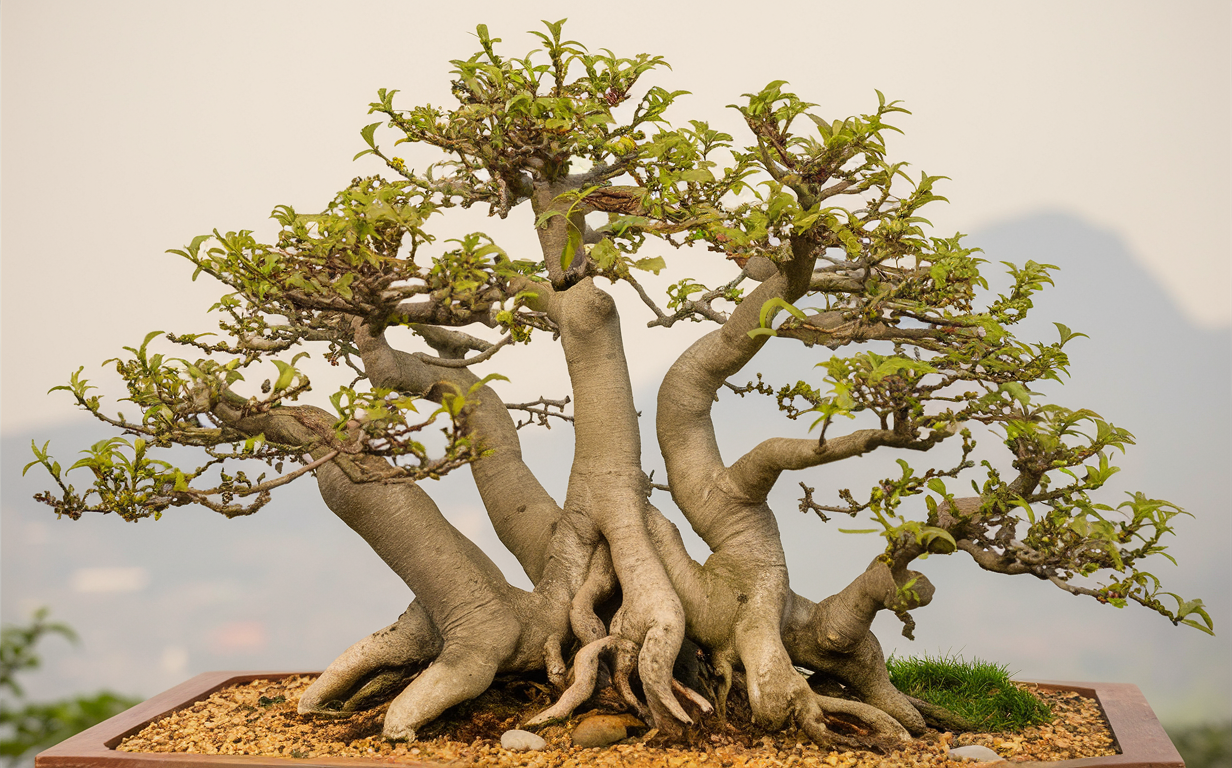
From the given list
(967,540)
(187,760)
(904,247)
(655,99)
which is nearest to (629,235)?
(655,99)

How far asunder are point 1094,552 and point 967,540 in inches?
16.5

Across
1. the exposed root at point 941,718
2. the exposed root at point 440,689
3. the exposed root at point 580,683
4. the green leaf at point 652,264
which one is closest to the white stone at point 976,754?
the exposed root at point 941,718

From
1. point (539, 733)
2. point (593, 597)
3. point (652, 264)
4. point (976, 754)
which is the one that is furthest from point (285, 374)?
point (976, 754)

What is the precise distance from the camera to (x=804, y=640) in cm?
410

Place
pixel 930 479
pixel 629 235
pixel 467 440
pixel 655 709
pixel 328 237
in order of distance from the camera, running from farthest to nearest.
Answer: pixel 629 235, pixel 655 709, pixel 930 479, pixel 328 237, pixel 467 440

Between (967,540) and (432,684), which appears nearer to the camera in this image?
(967,540)

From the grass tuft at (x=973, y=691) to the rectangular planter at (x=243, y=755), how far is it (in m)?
0.35

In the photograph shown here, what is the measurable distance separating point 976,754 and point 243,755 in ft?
8.85

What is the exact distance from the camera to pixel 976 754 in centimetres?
359

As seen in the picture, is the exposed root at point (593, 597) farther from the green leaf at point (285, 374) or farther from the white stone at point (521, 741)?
the green leaf at point (285, 374)

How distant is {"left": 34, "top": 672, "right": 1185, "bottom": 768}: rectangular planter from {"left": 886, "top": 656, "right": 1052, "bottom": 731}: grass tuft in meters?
0.35

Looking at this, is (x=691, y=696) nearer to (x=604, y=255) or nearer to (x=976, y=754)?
(x=976, y=754)

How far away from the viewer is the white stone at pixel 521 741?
3.61 metres

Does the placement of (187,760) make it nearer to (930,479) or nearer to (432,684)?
(432,684)
